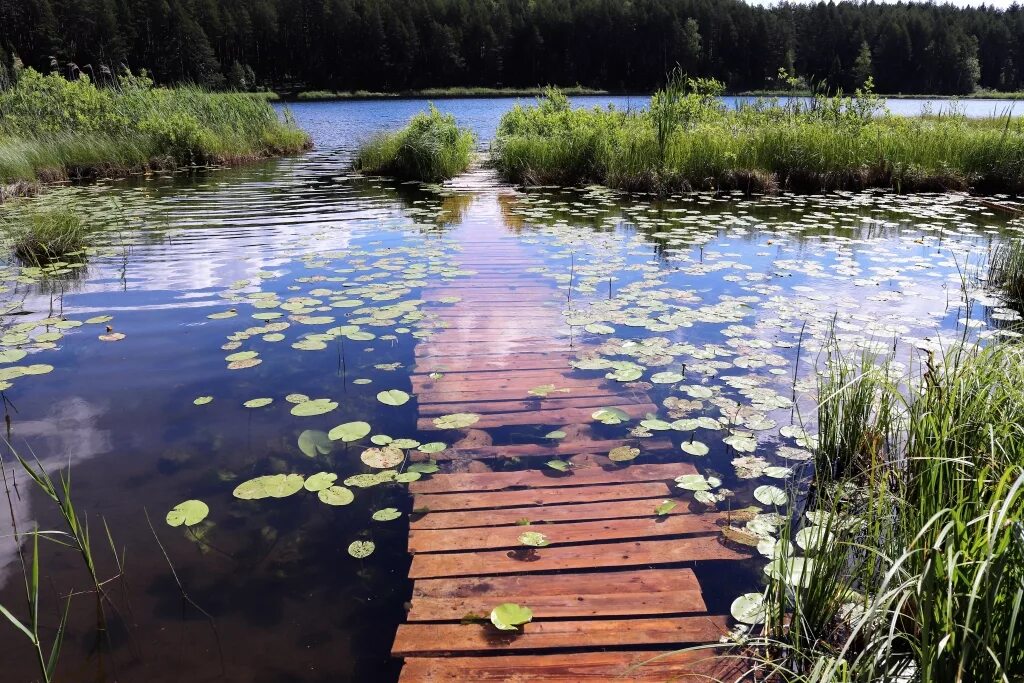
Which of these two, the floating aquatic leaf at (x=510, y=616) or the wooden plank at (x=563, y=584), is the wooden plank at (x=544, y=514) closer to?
the wooden plank at (x=563, y=584)

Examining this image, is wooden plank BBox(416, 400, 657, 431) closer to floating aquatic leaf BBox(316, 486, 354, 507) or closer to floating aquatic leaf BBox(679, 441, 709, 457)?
floating aquatic leaf BBox(679, 441, 709, 457)

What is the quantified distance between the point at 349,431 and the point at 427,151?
375 inches

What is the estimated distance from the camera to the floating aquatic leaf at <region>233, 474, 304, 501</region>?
2.62 meters

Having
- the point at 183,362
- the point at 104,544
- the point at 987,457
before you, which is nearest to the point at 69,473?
the point at 104,544

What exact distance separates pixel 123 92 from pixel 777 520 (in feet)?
51.8

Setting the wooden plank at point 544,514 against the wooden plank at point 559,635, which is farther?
the wooden plank at point 544,514

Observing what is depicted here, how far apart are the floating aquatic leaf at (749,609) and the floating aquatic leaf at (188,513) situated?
6.43ft

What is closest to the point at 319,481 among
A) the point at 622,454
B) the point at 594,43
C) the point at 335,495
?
the point at 335,495

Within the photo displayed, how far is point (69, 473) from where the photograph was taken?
264 cm

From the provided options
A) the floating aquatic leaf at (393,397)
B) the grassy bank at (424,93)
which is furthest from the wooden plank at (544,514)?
the grassy bank at (424,93)

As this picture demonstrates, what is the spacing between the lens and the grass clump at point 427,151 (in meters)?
11.8

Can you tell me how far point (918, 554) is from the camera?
165cm

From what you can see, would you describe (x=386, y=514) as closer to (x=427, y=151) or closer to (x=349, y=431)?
(x=349, y=431)

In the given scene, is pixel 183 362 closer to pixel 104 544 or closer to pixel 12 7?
pixel 104 544
